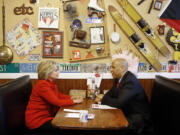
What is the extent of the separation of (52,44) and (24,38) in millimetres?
516

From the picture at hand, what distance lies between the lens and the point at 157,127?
2.38 meters

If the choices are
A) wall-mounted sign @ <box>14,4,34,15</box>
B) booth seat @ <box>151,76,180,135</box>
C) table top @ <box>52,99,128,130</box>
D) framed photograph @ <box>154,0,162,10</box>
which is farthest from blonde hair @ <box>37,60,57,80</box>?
framed photograph @ <box>154,0,162,10</box>

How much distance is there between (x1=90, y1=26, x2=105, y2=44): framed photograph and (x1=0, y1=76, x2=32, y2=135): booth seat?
132 centimetres

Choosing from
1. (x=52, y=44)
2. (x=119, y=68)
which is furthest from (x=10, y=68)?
(x=119, y=68)

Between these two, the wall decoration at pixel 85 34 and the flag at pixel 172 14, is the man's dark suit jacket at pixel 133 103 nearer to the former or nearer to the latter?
the wall decoration at pixel 85 34

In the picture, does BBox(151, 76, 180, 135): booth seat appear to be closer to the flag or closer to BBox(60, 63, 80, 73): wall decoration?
the flag

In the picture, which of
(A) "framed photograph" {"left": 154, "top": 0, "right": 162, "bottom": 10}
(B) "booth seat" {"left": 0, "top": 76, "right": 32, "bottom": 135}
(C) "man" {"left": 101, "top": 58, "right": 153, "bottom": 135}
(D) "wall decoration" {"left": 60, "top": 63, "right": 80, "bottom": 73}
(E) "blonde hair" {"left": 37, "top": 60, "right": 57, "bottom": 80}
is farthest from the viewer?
(D) "wall decoration" {"left": 60, "top": 63, "right": 80, "bottom": 73}

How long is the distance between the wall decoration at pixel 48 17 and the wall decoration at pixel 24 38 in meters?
0.20

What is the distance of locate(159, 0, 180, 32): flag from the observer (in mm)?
2928

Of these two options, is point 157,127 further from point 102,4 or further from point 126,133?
point 102,4

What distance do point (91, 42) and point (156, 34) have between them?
3.67ft

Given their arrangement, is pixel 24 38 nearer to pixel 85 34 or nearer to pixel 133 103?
pixel 85 34

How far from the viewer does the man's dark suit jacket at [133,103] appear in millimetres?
2109

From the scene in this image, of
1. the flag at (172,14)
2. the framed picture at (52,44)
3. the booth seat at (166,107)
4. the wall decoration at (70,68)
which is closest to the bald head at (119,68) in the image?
the booth seat at (166,107)
